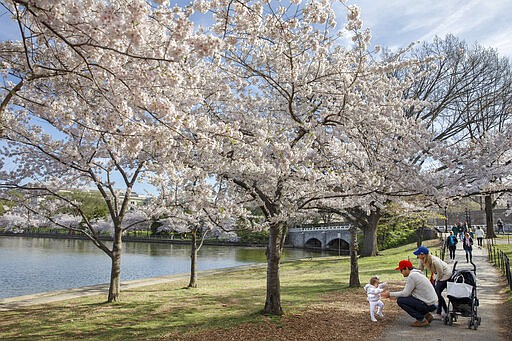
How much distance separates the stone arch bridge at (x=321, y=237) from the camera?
49.7 m

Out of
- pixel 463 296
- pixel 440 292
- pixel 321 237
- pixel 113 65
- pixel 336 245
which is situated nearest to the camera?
pixel 113 65

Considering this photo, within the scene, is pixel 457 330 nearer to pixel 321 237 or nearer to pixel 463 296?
pixel 463 296

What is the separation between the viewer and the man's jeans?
22.4 feet

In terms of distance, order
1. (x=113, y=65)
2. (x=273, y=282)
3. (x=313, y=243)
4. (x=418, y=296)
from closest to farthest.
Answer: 1. (x=113, y=65)
2. (x=418, y=296)
3. (x=273, y=282)
4. (x=313, y=243)

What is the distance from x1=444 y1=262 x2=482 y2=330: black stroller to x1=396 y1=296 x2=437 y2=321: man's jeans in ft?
1.14

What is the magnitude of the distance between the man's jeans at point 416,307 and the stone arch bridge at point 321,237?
137 feet

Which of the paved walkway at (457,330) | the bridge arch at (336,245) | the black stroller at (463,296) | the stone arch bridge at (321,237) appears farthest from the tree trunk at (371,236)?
the bridge arch at (336,245)

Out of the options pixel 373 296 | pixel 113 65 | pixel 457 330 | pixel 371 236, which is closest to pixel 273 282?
pixel 373 296

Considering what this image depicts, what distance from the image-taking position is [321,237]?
54375 millimetres

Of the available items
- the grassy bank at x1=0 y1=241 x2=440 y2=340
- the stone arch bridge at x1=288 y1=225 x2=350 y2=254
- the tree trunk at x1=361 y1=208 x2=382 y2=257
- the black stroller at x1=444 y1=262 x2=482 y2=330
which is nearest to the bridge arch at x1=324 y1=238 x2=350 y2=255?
the stone arch bridge at x1=288 y1=225 x2=350 y2=254

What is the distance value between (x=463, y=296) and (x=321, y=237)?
160 ft

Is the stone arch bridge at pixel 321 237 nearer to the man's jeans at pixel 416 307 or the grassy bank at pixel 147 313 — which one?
the grassy bank at pixel 147 313

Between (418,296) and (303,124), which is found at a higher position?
(303,124)

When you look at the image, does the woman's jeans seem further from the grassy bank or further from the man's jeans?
the grassy bank
